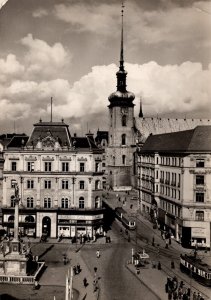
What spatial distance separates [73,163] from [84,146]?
268 centimetres

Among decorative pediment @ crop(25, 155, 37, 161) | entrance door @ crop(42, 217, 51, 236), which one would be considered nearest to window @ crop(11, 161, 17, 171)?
decorative pediment @ crop(25, 155, 37, 161)

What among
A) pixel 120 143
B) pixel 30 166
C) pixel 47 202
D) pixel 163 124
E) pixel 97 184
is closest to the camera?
pixel 47 202

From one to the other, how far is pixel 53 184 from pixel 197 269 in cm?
2421

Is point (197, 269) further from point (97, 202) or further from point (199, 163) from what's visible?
point (97, 202)

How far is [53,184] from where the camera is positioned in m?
53.8

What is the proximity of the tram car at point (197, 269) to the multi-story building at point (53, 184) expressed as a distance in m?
17.1

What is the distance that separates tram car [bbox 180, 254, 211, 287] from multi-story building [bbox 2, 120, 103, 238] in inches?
673

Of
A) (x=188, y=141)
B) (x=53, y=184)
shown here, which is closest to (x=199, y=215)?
(x=188, y=141)

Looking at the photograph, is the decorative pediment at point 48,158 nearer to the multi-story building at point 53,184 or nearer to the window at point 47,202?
the multi-story building at point 53,184

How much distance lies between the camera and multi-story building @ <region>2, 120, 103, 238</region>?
52844mm

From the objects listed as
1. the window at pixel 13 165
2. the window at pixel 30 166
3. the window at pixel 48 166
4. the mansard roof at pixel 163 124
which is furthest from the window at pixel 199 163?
the mansard roof at pixel 163 124

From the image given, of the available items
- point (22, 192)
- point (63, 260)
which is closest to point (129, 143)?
point (22, 192)

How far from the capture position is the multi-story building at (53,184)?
2080 inches

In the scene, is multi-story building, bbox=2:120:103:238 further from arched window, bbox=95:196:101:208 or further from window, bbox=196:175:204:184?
window, bbox=196:175:204:184
